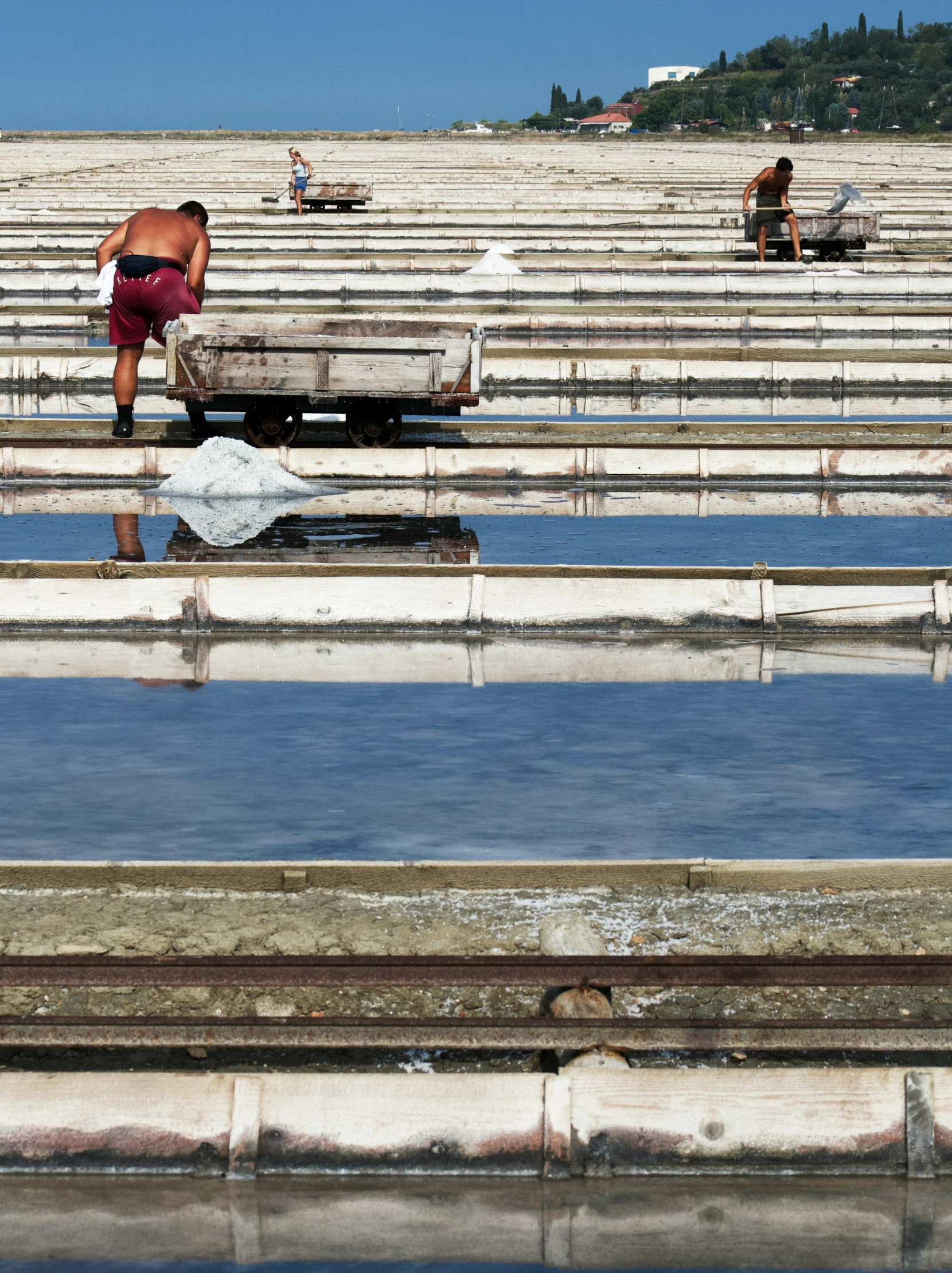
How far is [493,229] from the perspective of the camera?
3173 cm

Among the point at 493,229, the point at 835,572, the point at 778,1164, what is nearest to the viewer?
the point at 778,1164

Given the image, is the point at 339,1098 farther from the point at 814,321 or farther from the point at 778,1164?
the point at 814,321

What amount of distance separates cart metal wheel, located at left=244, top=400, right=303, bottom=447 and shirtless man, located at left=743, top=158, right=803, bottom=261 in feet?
40.2

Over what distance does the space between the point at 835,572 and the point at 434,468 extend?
15.5 ft

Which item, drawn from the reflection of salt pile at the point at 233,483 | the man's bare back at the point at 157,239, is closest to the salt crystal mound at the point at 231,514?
the reflection of salt pile at the point at 233,483

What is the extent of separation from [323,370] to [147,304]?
151 centimetres

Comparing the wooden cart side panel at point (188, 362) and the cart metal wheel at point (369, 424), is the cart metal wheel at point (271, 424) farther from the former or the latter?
the wooden cart side panel at point (188, 362)

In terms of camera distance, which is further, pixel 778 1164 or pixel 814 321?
pixel 814 321

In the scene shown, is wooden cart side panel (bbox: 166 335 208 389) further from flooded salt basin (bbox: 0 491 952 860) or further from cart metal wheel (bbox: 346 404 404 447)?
flooded salt basin (bbox: 0 491 952 860)

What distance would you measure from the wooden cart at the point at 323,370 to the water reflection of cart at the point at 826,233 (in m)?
13.9

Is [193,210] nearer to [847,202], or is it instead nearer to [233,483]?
[233,483]

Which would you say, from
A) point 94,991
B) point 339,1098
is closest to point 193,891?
point 94,991

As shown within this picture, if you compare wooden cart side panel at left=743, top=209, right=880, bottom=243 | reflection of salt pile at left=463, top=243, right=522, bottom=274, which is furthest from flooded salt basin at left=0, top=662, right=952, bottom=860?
wooden cart side panel at left=743, top=209, right=880, bottom=243

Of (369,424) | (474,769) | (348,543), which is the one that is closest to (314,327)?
(369,424)
